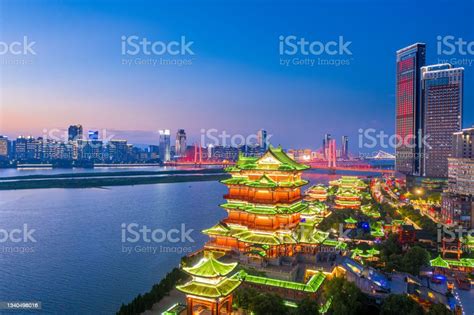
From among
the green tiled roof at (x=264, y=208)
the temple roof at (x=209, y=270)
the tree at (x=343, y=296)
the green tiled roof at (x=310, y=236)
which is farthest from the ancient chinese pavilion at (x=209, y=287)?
the green tiled roof at (x=310, y=236)

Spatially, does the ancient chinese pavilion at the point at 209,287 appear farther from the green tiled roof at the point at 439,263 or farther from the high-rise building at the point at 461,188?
the high-rise building at the point at 461,188

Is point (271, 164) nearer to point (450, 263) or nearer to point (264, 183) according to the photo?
point (264, 183)

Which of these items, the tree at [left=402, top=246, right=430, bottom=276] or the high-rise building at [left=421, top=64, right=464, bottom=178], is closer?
the tree at [left=402, top=246, right=430, bottom=276]

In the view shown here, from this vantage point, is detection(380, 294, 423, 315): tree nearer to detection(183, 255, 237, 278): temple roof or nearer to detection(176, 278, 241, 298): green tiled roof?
detection(176, 278, 241, 298): green tiled roof

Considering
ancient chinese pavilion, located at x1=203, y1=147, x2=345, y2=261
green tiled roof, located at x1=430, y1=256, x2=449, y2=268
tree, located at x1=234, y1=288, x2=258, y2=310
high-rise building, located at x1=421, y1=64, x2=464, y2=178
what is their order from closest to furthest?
tree, located at x1=234, y1=288, x2=258, y2=310 < ancient chinese pavilion, located at x1=203, y1=147, x2=345, y2=261 < green tiled roof, located at x1=430, y1=256, x2=449, y2=268 < high-rise building, located at x1=421, y1=64, x2=464, y2=178

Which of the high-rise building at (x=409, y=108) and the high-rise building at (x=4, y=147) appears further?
the high-rise building at (x=4, y=147)

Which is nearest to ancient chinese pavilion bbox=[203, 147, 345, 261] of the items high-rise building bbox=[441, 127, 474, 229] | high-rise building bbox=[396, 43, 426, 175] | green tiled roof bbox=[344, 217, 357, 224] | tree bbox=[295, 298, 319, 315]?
tree bbox=[295, 298, 319, 315]
